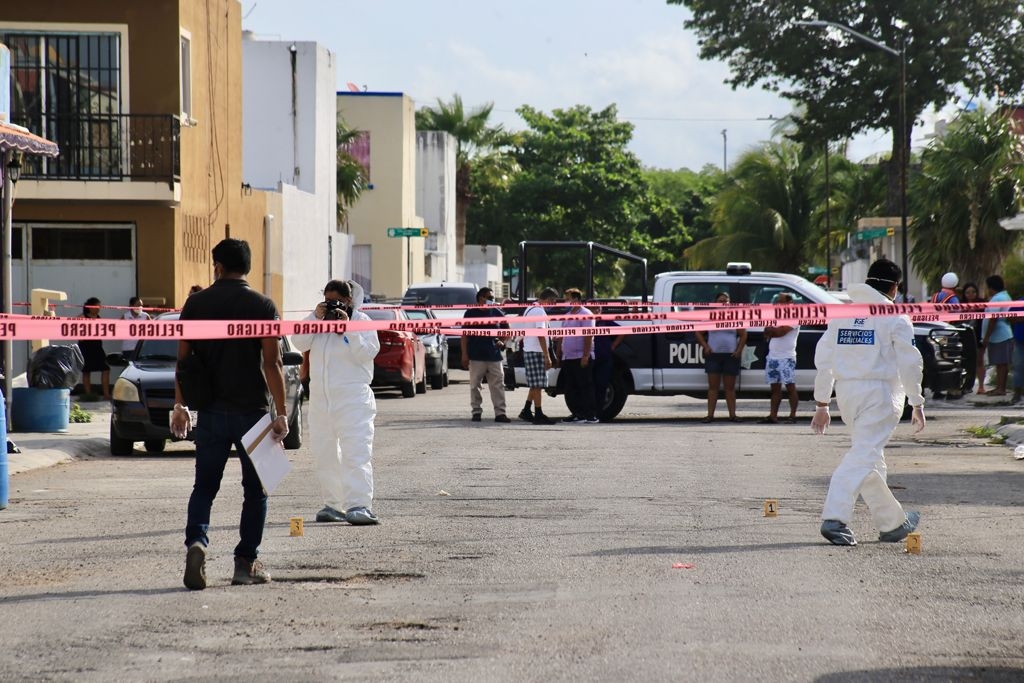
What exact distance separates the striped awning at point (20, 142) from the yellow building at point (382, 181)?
3749cm

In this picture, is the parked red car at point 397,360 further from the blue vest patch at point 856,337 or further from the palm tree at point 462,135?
the palm tree at point 462,135

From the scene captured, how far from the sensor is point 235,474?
1415 centimetres

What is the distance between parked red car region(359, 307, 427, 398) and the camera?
25453 mm

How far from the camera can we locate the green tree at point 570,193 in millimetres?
75312

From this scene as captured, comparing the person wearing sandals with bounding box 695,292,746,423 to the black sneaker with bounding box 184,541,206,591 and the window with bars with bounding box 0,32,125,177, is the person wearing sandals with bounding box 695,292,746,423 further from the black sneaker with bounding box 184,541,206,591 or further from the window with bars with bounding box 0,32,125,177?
the black sneaker with bounding box 184,541,206,591

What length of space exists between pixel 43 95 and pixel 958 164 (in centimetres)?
2094

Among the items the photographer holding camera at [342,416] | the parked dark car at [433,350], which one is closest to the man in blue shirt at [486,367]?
the parked dark car at [433,350]

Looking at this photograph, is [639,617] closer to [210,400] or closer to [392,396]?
[210,400]

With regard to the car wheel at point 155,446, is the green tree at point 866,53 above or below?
above

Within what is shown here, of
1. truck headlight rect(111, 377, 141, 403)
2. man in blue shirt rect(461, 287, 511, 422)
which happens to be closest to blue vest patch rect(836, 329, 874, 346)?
truck headlight rect(111, 377, 141, 403)

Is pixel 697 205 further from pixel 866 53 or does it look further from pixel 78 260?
pixel 78 260

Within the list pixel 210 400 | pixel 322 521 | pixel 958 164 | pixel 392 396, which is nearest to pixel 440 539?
pixel 322 521

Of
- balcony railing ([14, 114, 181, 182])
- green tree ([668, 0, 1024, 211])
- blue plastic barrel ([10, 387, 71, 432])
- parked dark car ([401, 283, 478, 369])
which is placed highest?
green tree ([668, 0, 1024, 211])

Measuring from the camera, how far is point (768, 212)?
64.5m
